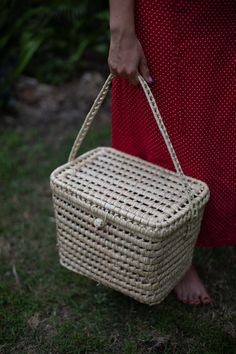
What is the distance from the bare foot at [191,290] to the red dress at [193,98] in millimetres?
173

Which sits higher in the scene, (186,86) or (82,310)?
(186,86)

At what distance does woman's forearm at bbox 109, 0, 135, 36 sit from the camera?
5.15 feet

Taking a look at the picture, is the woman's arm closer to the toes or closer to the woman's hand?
the woman's hand

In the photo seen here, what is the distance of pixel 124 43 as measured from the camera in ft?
5.24

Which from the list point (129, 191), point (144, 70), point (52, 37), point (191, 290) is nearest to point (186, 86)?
point (144, 70)

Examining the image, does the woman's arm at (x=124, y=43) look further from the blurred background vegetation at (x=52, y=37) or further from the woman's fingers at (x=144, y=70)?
the blurred background vegetation at (x=52, y=37)

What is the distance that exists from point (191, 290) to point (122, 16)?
42.0 inches

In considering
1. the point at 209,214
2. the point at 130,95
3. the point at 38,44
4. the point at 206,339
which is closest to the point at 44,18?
the point at 38,44

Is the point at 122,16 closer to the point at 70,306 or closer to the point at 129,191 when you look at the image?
the point at 129,191

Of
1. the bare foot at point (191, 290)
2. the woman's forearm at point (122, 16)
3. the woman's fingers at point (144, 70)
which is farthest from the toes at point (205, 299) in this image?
the woman's forearm at point (122, 16)

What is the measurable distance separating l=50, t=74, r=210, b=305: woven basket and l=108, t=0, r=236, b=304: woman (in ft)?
0.26

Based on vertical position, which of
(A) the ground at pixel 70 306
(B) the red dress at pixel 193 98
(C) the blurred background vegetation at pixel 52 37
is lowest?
(A) the ground at pixel 70 306

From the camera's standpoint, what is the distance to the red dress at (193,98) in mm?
1591

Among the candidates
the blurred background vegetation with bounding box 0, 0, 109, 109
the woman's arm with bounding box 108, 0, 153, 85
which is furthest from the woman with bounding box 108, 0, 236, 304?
the blurred background vegetation with bounding box 0, 0, 109, 109
